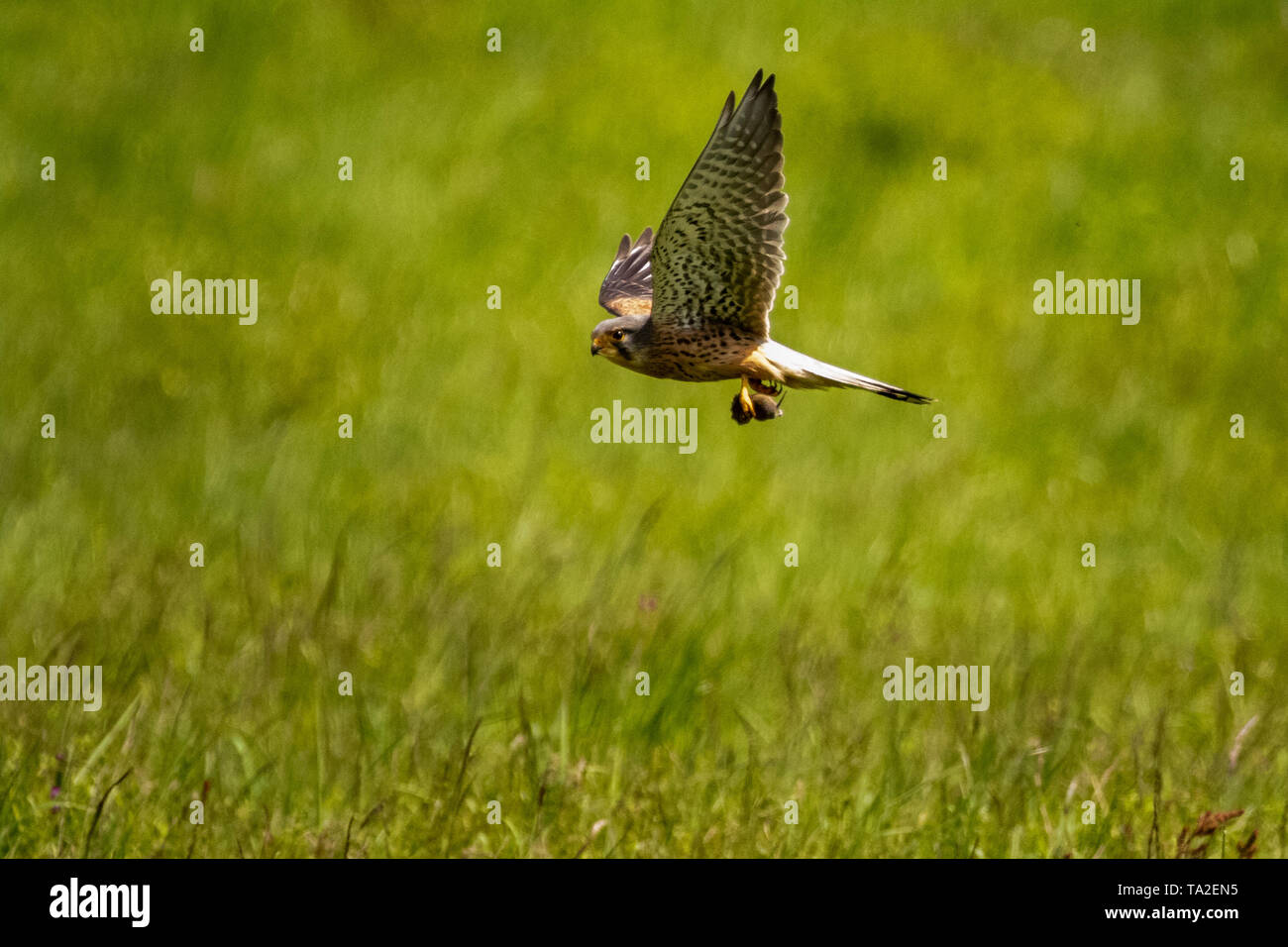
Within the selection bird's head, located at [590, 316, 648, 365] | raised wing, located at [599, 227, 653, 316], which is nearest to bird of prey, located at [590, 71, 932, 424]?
bird's head, located at [590, 316, 648, 365]

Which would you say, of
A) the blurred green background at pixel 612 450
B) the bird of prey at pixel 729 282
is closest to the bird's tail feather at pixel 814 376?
the bird of prey at pixel 729 282

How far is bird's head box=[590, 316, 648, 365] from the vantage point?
285 cm

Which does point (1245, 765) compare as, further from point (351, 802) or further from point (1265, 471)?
point (1265, 471)

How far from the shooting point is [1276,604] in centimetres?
1065

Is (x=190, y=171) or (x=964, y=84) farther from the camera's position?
(x=964, y=84)

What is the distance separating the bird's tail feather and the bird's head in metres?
0.23

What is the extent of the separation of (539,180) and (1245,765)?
8.25 meters

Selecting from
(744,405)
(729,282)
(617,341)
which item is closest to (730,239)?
(729,282)

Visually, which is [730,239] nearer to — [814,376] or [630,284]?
[814,376]

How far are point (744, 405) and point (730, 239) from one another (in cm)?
43

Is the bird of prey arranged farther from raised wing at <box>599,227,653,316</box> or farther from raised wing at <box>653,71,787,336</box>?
raised wing at <box>599,227,653,316</box>

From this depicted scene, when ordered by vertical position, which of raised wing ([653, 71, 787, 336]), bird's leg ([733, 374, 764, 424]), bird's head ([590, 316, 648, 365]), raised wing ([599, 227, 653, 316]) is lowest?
bird's leg ([733, 374, 764, 424])

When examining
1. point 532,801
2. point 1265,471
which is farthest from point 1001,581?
point 532,801

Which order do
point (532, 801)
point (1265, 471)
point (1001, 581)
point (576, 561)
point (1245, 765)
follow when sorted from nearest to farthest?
1. point (532, 801)
2. point (1245, 765)
3. point (576, 561)
4. point (1001, 581)
5. point (1265, 471)
